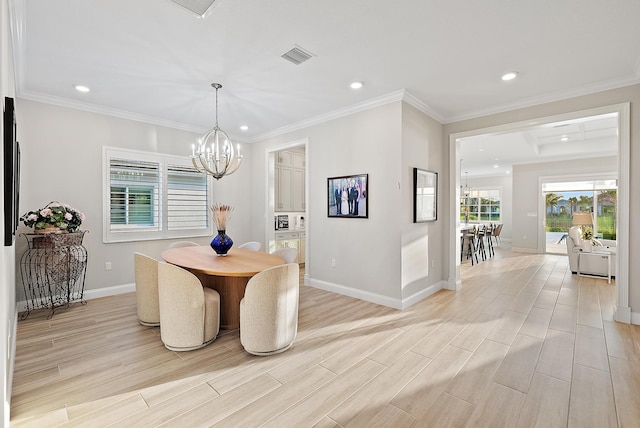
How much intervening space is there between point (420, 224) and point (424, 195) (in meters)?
0.42

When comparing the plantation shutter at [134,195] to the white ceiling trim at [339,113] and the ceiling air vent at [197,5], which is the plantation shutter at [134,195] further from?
the ceiling air vent at [197,5]

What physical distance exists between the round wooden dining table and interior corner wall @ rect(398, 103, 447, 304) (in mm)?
1806

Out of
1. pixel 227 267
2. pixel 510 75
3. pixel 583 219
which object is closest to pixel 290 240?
pixel 227 267

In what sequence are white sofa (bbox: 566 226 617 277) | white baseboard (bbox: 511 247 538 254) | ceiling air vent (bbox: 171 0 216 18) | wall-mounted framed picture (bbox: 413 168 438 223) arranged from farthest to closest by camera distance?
white baseboard (bbox: 511 247 538 254)
white sofa (bbox: 566 226 617 277)
wall-mounted framed picture (bbox: 413 168 438 223)
ceiling air vent (bbox: 171 0 216 18)

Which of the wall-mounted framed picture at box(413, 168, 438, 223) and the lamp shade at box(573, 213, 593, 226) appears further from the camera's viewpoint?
the lamp shade at box(573, 213, 593, 226)

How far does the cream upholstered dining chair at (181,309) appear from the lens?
2678mm

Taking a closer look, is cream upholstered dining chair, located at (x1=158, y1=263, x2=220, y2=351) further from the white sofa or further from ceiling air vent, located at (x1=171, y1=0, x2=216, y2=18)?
the white sofa

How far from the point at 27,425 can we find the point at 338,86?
12.6 ft

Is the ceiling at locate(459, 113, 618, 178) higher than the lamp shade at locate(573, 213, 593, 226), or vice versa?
the ceiling at locate(459, 113, 618, 178)

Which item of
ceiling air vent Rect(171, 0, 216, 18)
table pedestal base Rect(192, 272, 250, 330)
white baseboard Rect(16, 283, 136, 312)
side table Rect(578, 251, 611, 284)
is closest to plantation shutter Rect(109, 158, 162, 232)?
white baseboard Rect(16, 283, 136, 312)

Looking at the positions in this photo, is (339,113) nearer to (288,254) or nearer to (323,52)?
(323,52)

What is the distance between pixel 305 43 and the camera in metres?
2.68

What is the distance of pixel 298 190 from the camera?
680 cm

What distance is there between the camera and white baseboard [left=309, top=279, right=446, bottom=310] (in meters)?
3.93
